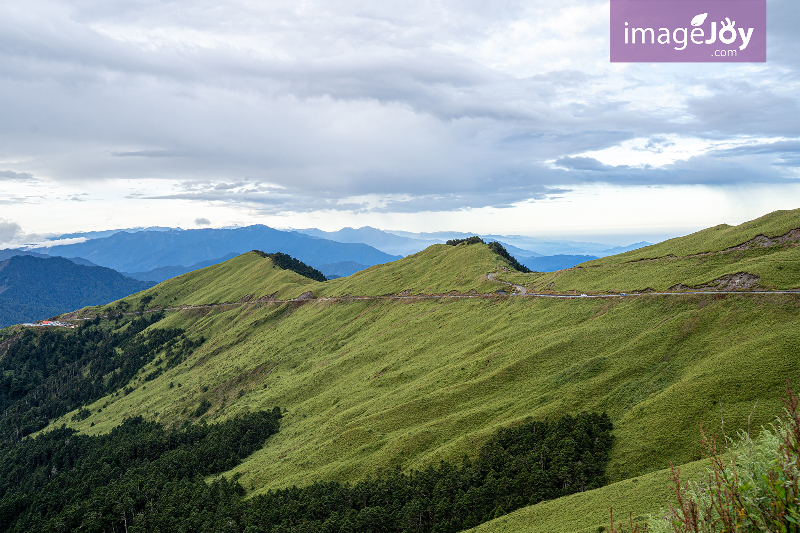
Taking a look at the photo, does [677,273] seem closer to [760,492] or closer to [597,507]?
[597,507]

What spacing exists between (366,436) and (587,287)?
79.3 m

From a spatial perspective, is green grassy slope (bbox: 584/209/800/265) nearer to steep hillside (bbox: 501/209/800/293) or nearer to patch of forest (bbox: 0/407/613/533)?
steep hillside (bbox: 501/209/800/293)

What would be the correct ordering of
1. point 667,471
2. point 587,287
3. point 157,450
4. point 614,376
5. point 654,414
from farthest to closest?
point 157,450 → point 587,287 → point 614,376 → point 654,414 → point 667,471

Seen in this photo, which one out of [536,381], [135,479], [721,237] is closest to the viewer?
[536,381]

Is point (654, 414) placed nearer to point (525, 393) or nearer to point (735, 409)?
point (735, 409)

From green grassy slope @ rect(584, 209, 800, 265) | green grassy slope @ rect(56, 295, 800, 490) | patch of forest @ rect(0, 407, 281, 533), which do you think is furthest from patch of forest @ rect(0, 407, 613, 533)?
green grassy slope @ rect(584, 209, 800, 265)

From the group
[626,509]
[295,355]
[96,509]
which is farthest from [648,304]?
[96,509]

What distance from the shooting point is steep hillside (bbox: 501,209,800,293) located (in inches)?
3578

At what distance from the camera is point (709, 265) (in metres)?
108

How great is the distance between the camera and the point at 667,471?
183 ft

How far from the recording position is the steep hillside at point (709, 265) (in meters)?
90.9

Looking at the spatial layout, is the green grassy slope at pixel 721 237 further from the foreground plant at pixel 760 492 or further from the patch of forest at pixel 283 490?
the foreground plant at pixel 760 492

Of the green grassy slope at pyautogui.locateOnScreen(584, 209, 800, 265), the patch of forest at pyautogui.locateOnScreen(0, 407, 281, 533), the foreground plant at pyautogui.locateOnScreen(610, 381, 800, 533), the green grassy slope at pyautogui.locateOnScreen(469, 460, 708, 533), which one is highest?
the green grassy slope at pyautogui.locateOnScreen(584, 209, 800, 265)

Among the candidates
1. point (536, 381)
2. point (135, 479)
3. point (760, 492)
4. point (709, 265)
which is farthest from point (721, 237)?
point (135, 479)
